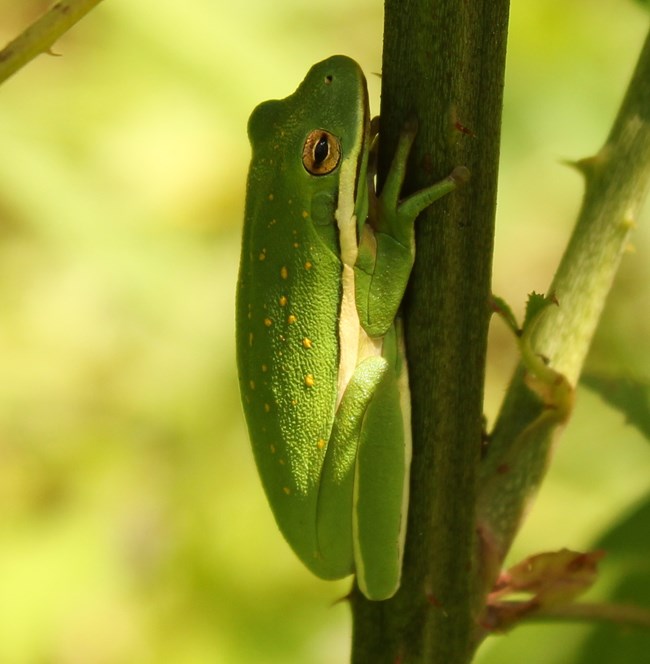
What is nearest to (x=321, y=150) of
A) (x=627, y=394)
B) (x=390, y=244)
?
(x=390, y=244)

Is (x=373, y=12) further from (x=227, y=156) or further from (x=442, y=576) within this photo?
(x=442, y=576)

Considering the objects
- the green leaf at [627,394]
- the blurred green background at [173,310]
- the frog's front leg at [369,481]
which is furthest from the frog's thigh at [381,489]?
the blurred green background at [173,310]

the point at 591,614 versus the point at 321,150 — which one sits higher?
A: the point at 321,150

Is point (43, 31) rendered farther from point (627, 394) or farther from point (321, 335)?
point (627, 394)

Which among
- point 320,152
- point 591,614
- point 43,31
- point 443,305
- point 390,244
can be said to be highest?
point 320,152

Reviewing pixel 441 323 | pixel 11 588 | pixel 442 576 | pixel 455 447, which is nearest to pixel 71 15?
pixel 441 323

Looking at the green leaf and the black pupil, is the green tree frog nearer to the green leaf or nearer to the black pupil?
the black pupil

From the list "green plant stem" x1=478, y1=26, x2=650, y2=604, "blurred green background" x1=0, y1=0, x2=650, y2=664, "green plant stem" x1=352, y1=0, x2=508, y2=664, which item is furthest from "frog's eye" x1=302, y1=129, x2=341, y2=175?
"blurred green background" x1=0, y1=0, x2=650, y2=664
